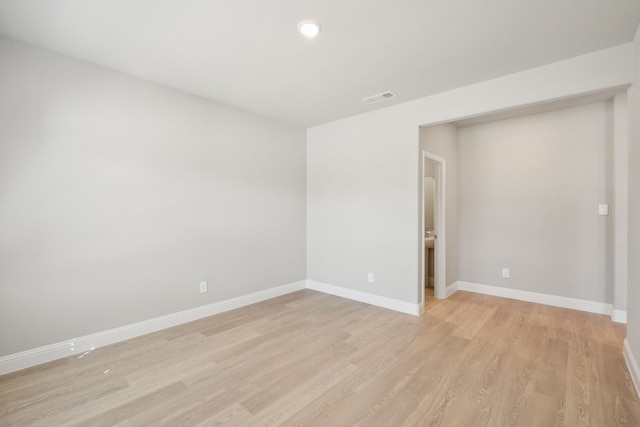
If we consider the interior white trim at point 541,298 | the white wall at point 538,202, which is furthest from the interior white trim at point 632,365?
the white wall at point 538,202

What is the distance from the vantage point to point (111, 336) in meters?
2.80

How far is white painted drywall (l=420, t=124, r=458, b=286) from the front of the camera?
163 inches

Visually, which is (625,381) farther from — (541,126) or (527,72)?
(541,126)

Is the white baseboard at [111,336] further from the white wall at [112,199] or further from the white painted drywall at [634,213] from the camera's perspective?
the white painted drywall at [634,213]

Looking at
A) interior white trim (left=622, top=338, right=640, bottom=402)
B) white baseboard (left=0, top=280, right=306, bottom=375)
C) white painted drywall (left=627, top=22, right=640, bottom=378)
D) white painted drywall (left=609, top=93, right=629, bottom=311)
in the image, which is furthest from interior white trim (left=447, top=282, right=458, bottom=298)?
white baseboard (left=0, top=280, right=306, bottom=375)

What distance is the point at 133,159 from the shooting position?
2.95 meters

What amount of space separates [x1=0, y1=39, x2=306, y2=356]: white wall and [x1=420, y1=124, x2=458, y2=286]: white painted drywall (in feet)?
8.32

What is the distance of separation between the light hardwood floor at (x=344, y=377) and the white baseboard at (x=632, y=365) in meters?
0.07

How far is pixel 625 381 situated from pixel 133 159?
4.68 metres

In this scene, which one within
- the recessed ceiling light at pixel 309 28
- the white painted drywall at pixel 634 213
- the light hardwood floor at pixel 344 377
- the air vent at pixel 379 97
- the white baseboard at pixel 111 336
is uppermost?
the air vent at pixel 379 97

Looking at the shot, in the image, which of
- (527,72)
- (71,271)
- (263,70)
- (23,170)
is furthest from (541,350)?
(23,170)

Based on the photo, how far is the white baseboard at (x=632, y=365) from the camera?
2.06 metres

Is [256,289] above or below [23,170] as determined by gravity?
below

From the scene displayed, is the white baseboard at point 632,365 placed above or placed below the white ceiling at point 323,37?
below
